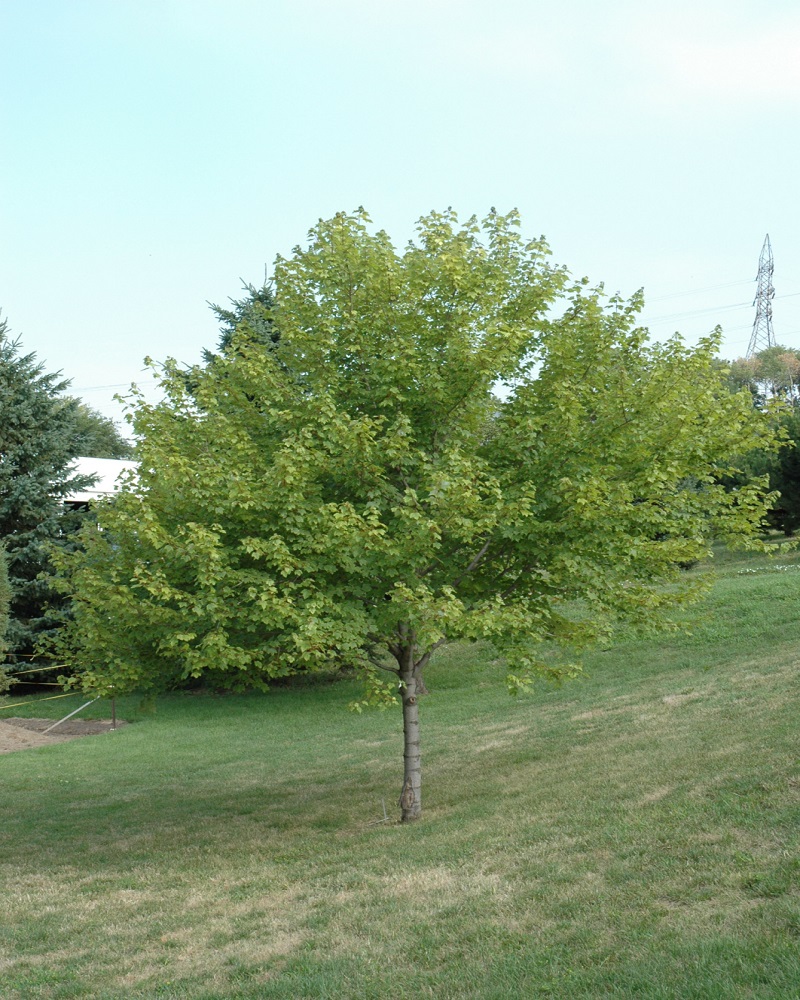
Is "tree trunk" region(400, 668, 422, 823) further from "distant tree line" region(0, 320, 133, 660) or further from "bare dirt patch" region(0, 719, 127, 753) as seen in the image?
"distant tree line" region(0, 320, 133, 660)

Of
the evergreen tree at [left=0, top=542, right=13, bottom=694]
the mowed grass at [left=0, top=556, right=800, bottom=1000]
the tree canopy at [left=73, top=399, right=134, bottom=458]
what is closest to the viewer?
the mowed grass at [left=0, top=556, right=800, bottom=1000]

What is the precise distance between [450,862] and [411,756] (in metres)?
2.80

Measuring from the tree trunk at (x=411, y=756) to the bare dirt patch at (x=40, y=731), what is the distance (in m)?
13.8

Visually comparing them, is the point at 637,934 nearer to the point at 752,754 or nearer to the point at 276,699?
the point at 752,754

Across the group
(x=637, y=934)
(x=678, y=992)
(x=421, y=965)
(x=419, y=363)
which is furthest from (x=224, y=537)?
(x=678, y=992)

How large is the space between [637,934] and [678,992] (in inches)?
36.4

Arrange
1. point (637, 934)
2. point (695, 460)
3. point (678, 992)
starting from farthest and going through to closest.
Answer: point (695, 460)
point (637, 934)
point (678, 992)

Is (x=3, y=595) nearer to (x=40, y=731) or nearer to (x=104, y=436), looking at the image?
(x=40, y=731)

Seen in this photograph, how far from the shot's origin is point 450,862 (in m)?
8.54

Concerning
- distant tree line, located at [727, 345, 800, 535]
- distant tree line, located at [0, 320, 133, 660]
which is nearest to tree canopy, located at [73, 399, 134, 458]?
distant tree line, located at [0, 320, 133, 660]

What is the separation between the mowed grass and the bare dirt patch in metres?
4.36

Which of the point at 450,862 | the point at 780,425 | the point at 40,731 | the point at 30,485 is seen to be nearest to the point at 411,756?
the point at 450,862

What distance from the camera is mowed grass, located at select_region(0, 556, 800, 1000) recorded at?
5.66 meters

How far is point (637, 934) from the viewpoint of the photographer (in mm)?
5695
